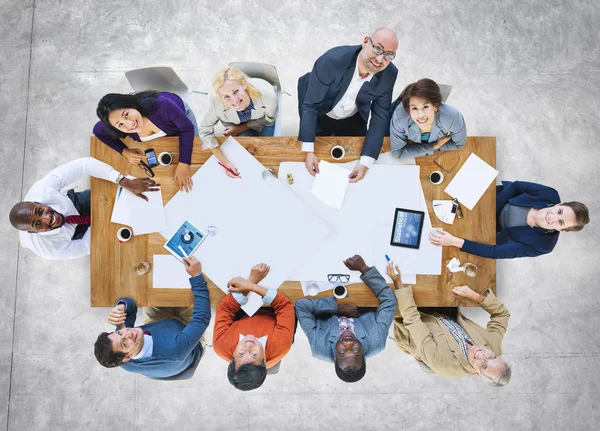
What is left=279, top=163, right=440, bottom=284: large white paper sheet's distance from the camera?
2.30m

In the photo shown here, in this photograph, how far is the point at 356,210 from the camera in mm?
2318

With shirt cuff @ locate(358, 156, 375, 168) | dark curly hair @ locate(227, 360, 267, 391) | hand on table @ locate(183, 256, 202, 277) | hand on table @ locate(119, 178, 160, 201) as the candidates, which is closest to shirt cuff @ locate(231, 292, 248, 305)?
hand on table @ locate(183, 256, 202, 277)

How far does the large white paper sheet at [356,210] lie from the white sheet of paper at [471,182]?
21 cm

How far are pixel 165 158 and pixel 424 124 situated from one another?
4.61ft

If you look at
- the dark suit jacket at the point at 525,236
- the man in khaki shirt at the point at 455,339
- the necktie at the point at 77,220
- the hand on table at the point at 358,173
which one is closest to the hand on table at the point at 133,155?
the necktie at the point at 77,220

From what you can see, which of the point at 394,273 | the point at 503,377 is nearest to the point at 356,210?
the point at 394,273

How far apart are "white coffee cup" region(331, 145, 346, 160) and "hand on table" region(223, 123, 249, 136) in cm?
55

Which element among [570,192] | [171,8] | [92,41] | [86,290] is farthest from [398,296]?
[92,41]

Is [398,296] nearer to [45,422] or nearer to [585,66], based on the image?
[585,66]

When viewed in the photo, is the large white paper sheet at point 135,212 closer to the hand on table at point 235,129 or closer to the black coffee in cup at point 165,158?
the black coffee in cup at point 165,158

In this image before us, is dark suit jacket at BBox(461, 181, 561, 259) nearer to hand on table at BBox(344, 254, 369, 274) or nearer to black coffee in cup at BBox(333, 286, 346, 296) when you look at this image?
hand on table at BBox(344, 254, 369, 274)

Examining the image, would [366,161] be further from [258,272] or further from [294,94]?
[294,94]

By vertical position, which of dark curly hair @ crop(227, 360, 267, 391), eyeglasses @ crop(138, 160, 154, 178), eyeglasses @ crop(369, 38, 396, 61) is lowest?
dark curly hair @ crop(227, 360, 267, 391)

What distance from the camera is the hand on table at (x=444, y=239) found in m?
2.25
